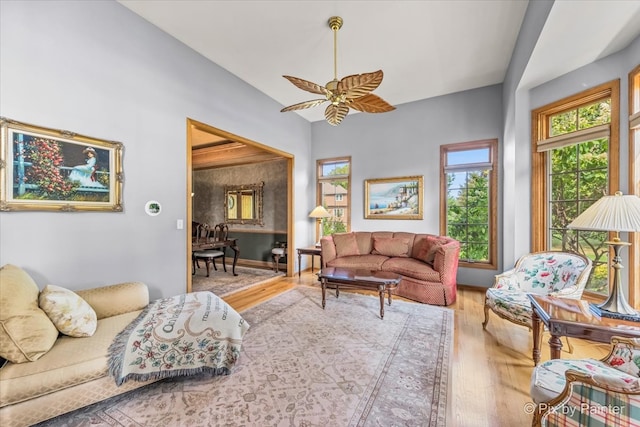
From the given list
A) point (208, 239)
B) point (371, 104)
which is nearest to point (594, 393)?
point (371, 104)

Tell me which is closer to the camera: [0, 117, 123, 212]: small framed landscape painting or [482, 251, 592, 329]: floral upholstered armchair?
[0, 117, 123, 212]: small framed landscape painting

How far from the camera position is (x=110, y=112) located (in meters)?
2.55

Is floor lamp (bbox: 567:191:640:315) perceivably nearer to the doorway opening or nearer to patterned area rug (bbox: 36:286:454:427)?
patterned area rug (bbox: 36:286:454:427)

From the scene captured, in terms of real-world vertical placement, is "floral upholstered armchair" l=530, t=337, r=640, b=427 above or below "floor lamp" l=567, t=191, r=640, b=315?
below

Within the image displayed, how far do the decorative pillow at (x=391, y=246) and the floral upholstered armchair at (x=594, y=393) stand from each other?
10.3ft

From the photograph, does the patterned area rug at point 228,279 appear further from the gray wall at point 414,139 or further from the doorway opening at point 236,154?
the gray wall at point 414,139

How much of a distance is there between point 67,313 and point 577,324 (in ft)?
11.0

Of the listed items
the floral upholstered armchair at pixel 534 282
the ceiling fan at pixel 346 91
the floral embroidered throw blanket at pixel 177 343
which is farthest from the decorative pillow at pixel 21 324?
the floral upholstered armchair at pixel 534 282

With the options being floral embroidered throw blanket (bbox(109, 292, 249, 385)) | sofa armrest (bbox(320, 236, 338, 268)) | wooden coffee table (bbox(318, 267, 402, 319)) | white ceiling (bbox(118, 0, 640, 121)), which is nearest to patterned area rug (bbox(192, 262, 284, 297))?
sofa armrest (bbox(320, 236, 338, 268))

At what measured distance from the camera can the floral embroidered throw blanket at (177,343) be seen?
1762 mm

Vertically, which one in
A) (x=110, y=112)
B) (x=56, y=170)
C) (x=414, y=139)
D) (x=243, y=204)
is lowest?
(x=243, y=204)

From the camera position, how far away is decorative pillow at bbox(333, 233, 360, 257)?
15.7 feet

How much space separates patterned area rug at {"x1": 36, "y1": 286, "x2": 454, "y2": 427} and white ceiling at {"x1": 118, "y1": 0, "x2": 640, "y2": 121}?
2961mm

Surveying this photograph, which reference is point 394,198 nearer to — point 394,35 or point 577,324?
point 394,35
